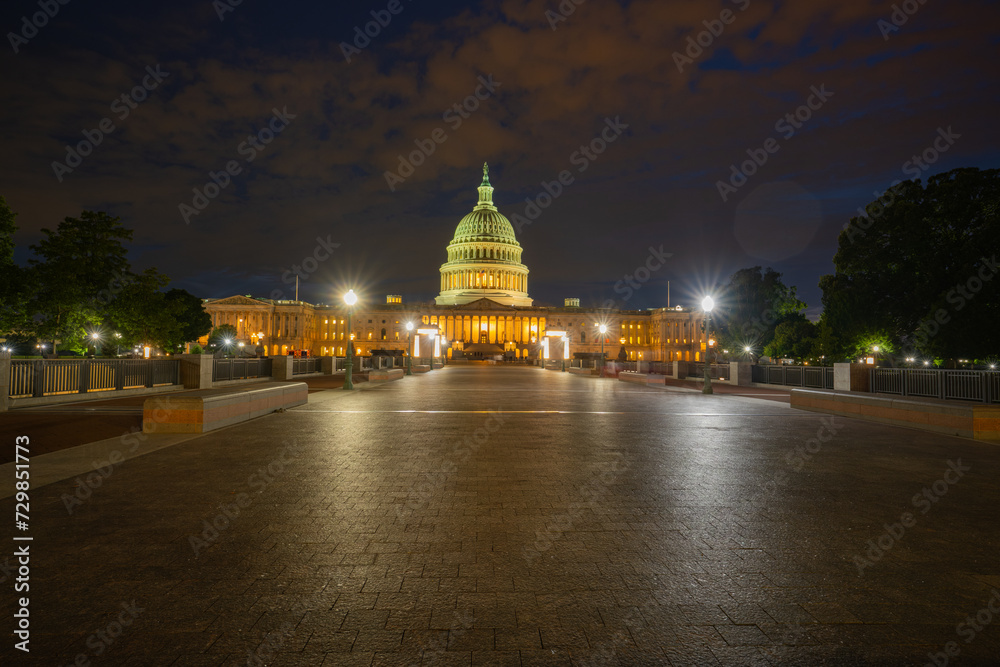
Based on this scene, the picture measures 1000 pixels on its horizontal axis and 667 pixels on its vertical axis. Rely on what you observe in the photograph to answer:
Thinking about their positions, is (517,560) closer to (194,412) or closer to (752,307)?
(194,412)

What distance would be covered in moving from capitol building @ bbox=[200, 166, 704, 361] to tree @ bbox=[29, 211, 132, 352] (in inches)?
3269

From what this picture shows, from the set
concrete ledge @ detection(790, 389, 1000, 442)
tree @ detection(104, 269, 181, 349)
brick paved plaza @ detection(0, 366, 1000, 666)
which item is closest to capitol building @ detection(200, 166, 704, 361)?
tree @ detection(104, 269, 181, 349)

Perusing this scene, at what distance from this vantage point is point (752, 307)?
A: 62.7 m

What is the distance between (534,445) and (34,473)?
322 inches

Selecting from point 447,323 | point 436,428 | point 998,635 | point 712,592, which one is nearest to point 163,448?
point 436,428

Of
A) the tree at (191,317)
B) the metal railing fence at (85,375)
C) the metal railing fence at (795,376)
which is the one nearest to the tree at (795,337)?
the metal railing fence at (795,376)

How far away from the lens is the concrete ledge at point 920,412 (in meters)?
12.4

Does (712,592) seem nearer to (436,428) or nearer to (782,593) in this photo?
(782,593)

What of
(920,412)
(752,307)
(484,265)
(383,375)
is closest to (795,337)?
(752,307)

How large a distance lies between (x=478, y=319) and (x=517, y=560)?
443 feet

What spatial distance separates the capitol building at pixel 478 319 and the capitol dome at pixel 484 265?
268 millimetres

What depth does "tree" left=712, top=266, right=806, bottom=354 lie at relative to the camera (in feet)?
204

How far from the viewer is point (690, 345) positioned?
141 m

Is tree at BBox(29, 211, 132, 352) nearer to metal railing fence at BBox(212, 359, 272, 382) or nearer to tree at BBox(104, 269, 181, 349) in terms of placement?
tree at BBox(104, 269, 181, 349)
